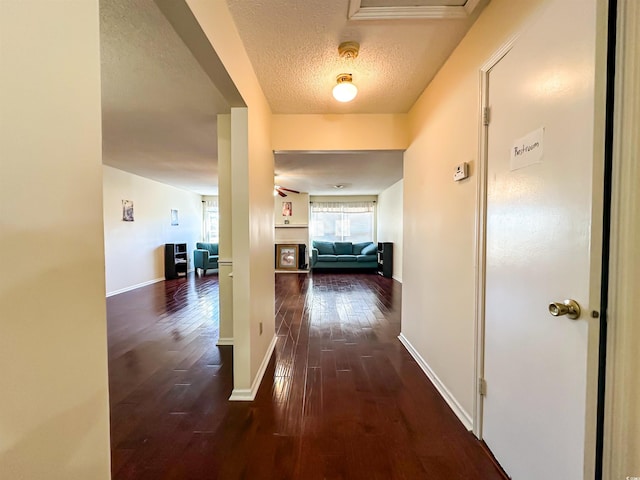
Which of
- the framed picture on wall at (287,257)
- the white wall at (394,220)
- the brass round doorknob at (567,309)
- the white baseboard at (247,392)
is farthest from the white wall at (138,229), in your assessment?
the white wall at (394,220)

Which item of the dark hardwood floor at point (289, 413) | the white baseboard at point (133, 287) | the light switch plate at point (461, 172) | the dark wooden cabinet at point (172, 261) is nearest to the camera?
the dark hardwood floor at point (289, 413)

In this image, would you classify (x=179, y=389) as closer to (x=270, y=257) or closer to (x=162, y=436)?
(x=162, y=436)

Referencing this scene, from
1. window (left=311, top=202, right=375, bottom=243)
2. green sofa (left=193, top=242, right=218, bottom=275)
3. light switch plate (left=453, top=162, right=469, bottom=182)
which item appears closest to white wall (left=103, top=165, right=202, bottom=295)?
green sofa (left=193, top=242, right=218, bottom=275)

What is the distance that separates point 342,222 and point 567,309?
7343mm

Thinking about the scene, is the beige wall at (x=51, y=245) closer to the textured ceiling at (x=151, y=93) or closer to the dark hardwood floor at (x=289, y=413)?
the dark hardwood floor at (x=289, y=413)

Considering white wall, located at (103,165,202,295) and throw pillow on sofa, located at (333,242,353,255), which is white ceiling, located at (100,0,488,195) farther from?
throw pillow on sofa, located at (333,242,353,255)

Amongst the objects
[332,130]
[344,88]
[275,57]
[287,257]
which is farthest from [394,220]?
[275,57]

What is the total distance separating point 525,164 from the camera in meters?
1.11

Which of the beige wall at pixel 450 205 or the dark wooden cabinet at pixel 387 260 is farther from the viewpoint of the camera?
the dark wooden cabinet at pixel 387 260

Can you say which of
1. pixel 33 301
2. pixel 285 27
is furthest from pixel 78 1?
pixel 285 27

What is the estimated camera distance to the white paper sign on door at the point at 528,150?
3.40 ft

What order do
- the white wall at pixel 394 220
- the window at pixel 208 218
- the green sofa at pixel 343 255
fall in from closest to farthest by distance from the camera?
the white wall at pixel 394 220 → the green sofa at pixel 343 255 → the window at pixel 208 218

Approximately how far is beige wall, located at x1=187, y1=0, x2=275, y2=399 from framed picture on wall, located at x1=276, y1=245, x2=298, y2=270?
5.16m

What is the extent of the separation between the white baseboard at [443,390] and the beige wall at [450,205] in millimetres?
20
